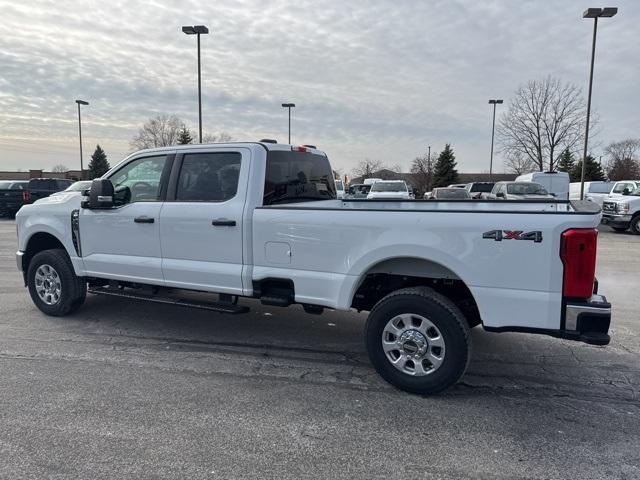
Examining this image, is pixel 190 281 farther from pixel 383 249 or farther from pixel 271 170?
pixel 383 249

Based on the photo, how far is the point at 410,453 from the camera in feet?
10.5

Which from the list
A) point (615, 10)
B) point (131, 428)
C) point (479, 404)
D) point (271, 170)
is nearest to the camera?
point (131, 428)

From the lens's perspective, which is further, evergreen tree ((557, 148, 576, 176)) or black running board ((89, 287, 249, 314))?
evergreen tree ((557, 148, 576, 176))

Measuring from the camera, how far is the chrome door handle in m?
4.68

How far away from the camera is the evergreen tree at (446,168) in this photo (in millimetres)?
52594

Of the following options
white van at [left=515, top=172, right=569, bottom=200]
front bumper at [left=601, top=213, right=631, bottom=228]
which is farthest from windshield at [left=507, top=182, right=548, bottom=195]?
white van at [left=515, top=172, right=569, bottom=200]

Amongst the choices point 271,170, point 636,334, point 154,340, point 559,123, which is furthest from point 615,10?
point 559,123

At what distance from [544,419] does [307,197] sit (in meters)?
3.15

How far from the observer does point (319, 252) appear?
14.2 ft

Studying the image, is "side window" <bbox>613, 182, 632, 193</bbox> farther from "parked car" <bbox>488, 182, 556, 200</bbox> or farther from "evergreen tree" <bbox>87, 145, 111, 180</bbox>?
"evergreen tree" <bbox>87, 145, 111, 180</bbox>

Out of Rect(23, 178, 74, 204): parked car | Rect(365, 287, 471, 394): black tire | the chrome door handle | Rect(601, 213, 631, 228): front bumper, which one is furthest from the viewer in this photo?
Rect(23, 178, 74, 204): parked car

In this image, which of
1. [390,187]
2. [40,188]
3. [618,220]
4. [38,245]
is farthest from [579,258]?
[40,188]

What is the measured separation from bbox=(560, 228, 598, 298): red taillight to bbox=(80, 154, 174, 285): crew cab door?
12.4 ft

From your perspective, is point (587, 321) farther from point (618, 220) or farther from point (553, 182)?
point (553, 182)
